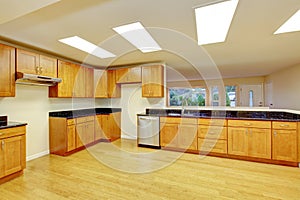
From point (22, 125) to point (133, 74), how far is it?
8.96ft

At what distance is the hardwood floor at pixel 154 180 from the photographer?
212 centimetres

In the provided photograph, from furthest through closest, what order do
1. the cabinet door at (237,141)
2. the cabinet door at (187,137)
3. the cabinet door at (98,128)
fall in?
the cabinet door at (98,128) < the cabinet door at (187,137) < the cabinet door at (237,141)

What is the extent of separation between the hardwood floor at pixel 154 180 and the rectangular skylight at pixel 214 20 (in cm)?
229

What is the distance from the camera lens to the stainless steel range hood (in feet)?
9.30

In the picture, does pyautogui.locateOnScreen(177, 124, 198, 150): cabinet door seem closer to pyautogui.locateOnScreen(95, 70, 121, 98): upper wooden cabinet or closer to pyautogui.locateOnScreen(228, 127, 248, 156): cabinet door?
pyautogui.locateOnScreen(228, 127, 248, 156): cabinet door

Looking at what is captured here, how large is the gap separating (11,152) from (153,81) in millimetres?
3150

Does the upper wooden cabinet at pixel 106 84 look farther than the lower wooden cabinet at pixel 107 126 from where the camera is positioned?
Yes

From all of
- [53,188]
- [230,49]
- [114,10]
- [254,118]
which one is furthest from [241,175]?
[114,10]

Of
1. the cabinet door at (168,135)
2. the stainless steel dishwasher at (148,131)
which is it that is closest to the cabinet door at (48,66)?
the stainless steel dishwasher at (148,131)

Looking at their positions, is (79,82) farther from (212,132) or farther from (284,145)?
(284,145)

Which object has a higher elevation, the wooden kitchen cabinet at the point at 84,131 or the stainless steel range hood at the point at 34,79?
the stainless steel range hood at the point at 34,79

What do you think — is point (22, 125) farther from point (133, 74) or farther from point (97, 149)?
point (133, 74)

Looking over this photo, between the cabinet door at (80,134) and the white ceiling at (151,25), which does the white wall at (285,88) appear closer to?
the white ceiling at (151,25)

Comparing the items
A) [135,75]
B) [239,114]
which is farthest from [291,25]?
[135,75]
